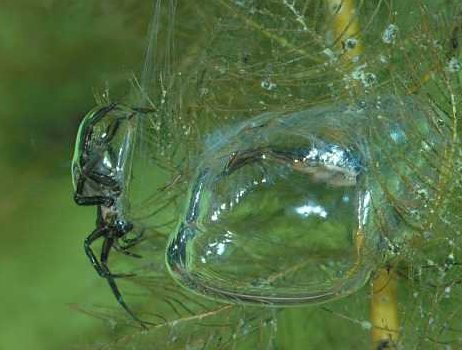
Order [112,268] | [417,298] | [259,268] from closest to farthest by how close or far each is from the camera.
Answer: [259,268] < [417,298] < [112,268]

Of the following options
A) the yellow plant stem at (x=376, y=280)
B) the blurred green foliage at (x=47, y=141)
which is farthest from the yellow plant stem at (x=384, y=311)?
the blurred green foliage at (x=47, y=141)

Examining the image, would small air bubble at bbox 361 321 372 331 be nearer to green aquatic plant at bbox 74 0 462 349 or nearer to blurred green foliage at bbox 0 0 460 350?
green aquatic plant at bbox 74 0 462 349

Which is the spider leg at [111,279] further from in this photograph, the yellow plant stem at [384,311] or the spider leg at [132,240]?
the yellow plant stem at [384,311]

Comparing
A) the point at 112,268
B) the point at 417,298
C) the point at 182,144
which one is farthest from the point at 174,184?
the point at 417,298

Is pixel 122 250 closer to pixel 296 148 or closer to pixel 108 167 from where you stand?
pixel 108 167

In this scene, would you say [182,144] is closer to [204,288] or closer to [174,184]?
[174,184]

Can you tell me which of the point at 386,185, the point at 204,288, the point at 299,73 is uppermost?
the point at 299,73

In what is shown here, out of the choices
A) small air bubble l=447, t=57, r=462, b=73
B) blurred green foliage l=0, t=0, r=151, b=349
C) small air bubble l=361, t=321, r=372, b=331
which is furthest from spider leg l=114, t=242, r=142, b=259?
small air bubble l=447, t=57, r=462, b=73

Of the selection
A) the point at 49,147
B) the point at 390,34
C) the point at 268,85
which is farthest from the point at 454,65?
the point at 49,147
